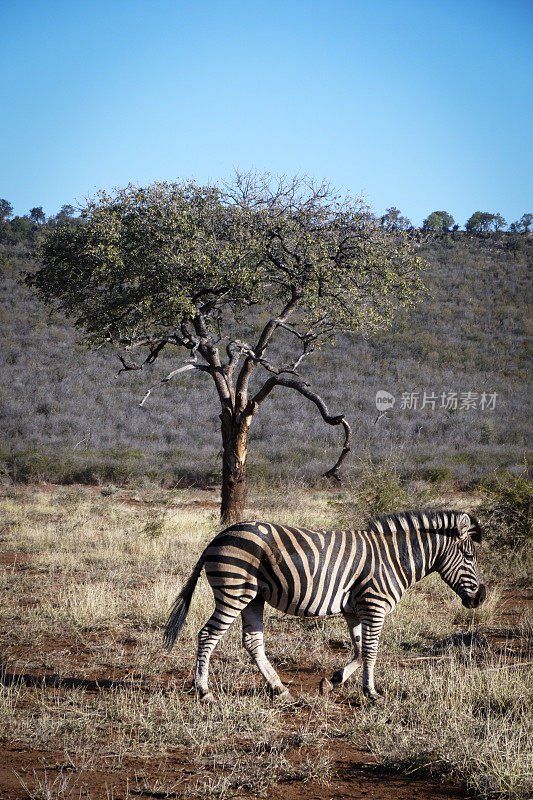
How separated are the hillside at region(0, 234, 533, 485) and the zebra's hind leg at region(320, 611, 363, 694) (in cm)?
1495

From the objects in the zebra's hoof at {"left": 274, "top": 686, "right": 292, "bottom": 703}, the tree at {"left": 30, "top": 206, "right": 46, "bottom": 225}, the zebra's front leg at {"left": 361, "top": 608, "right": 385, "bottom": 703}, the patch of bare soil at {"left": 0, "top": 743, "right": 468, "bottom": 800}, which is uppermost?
the tree at {"left": 30, "top": 206, "right": 46, "bottom": 225}

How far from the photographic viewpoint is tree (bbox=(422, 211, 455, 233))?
71.1 metres

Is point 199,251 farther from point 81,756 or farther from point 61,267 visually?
point 81,756

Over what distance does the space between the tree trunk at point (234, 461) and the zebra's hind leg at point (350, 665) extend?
8474mm

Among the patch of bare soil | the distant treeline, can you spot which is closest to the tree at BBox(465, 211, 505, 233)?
the distant treeline

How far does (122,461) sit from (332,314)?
14.5 metres

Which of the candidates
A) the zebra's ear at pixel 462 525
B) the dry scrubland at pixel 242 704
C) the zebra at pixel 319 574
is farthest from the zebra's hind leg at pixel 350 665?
the zebra's ear at pixel 462 525

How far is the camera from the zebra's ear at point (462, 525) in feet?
22.0

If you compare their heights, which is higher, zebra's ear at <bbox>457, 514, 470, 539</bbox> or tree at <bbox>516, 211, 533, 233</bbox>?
tree at <bbox>516, 211, 533, 233</bbox>

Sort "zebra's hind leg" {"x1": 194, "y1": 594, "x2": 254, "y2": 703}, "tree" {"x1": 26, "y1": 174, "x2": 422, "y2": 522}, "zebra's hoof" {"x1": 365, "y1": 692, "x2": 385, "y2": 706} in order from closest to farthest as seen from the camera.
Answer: "zebra's hoof" {"x1": 365, "y1": 692, "x2": 385, "y2": 706} < "zebra's hind leg" {"x1": 194, "y1": 594, "x2": 254, "y2": 703} < "tree" {"x1": 26, "y1": 174, "x2": 422, "y2": 522}

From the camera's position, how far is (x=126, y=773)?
14.8ft

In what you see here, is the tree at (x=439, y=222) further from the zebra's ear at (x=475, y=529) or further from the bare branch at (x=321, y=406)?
the zebra's ear at (x=475, y=529)

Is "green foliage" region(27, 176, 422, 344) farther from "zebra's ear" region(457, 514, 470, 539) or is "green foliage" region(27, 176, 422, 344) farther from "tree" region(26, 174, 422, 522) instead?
"zebra's ear" region(457, 514, 470, 539)

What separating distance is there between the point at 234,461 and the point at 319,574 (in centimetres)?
884
